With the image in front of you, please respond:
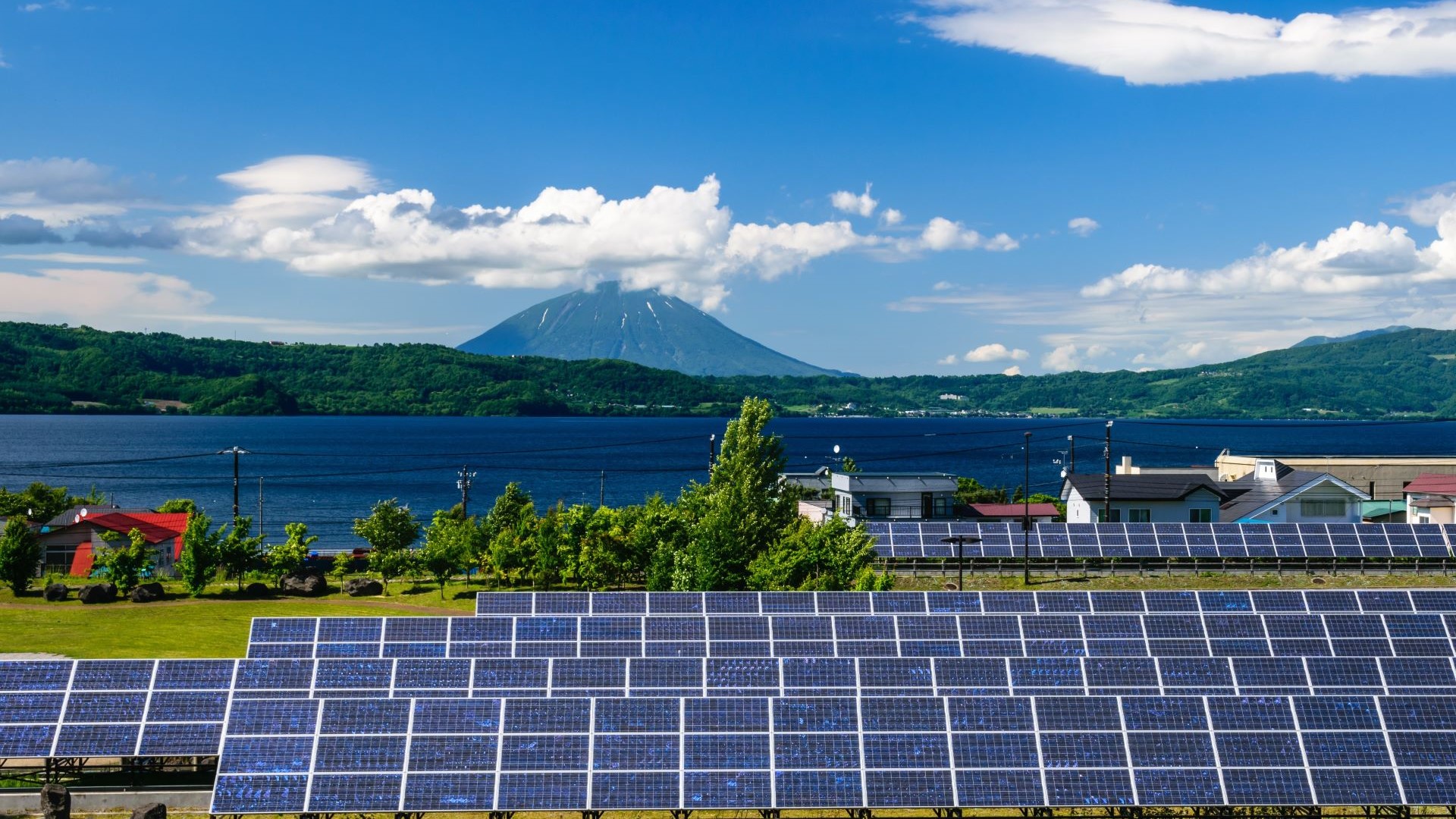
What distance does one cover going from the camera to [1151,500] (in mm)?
74250

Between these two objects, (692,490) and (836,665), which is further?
(692,490)

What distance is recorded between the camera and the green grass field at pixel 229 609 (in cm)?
4428

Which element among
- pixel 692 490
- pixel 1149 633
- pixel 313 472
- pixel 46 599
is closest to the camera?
pixel 1149 633

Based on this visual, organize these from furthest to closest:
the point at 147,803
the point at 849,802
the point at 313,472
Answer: the point at 313,472 < the point at 147,803 < the point at 849,802

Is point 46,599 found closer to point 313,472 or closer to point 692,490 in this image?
point 692,490

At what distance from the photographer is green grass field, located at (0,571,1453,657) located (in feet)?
145

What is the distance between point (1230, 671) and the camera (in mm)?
27719

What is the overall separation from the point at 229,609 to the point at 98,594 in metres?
7.01

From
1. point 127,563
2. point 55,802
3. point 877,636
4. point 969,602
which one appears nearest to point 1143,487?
point 969,602

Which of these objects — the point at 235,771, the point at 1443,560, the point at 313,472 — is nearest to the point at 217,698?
the point at 235,771

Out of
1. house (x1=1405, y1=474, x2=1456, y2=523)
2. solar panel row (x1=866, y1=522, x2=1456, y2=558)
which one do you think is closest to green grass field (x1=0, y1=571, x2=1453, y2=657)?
solar panel row (x1=866, y1=522, x2=1456, y2=558)

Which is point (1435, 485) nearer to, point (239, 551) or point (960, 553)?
point (960, 553)

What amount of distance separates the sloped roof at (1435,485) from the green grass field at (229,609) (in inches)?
822

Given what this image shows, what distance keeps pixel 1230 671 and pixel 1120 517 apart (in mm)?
49527
